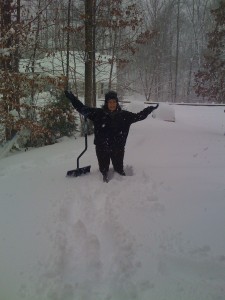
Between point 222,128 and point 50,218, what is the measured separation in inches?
478

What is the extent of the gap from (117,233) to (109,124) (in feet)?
7.66

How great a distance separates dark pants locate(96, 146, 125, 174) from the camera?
6.88m

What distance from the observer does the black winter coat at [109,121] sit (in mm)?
6777

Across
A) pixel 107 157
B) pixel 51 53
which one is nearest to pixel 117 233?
pixel 107 157

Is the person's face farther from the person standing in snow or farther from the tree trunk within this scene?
the tree trunk

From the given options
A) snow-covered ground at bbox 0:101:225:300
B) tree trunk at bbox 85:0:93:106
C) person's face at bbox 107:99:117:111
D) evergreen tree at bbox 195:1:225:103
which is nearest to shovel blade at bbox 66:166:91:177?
snow-covered ground at bbox 0:101:225:300

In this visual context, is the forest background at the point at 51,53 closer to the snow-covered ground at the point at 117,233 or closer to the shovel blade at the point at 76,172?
the snow-covered ground at the point at 117,233

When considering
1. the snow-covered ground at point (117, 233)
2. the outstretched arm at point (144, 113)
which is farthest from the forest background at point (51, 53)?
the outstretched arm at point (144, 113)

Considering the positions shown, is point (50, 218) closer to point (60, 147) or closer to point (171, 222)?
point (171, 222)

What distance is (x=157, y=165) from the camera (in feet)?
24.9

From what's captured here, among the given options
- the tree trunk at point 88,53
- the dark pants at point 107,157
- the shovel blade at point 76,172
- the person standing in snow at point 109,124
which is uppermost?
the tree trunk at point 88,53

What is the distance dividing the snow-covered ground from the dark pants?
21cm

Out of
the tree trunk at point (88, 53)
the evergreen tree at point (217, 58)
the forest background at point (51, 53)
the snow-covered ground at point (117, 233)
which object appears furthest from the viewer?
the evergreen tree at point (217, 58)

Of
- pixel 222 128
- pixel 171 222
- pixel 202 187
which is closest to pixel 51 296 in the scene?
pixel 171 222
